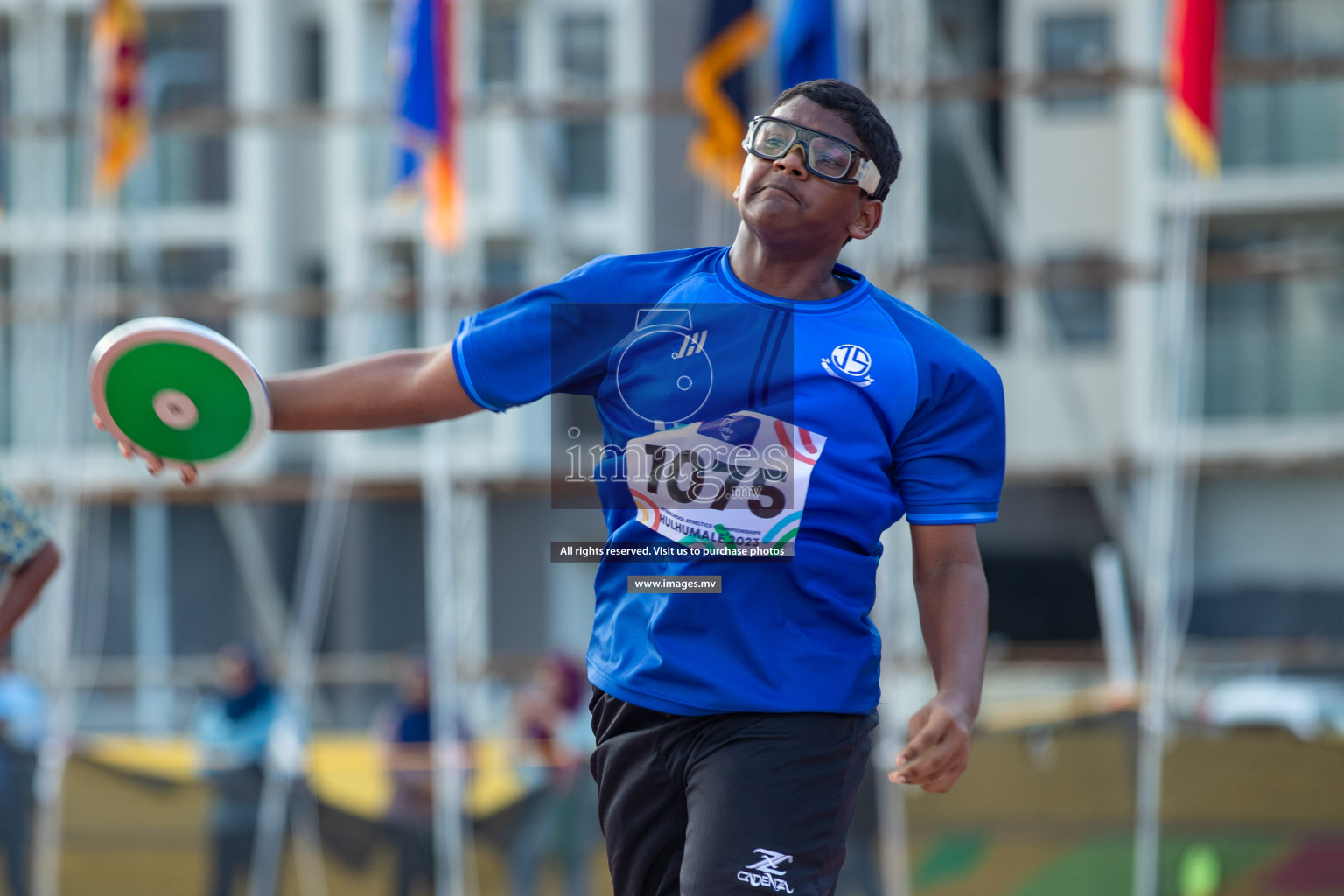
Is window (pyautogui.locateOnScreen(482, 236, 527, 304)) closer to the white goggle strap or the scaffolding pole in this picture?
the scaffolding pole

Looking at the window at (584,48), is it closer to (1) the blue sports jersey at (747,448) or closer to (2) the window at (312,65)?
(2) the window at (312,65)

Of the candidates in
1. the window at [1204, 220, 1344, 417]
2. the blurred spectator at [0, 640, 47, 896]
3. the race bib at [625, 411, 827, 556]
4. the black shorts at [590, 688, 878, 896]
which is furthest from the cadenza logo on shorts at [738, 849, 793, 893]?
the window at [1204, 220, 1344, 417]

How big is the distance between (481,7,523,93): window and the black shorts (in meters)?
16.0

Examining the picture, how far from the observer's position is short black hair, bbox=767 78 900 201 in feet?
8.12

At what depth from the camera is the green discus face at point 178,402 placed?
94.0 inches

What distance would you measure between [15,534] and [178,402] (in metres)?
1.38

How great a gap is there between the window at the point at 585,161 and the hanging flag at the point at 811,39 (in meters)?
9.89

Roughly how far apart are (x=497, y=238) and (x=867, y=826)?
42.9 ft

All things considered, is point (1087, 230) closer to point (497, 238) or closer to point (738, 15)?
point (497, 238)

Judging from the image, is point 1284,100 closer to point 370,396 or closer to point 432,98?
point 432,98

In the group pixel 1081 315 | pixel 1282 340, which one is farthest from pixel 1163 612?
pixel 1081 315

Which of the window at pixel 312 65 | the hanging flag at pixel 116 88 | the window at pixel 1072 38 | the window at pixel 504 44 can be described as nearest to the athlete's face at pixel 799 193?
the hanging flag at pixel 116 88

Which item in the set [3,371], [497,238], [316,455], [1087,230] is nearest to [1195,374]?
[1087,230]

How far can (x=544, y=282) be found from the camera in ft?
46.1
